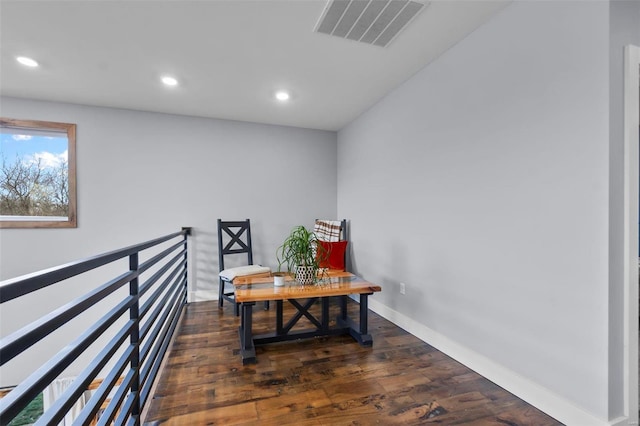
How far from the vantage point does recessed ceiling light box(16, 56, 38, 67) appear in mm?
2430

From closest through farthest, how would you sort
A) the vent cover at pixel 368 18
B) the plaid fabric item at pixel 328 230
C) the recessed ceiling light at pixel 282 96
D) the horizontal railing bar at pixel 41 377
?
the horizontal railing bar at pixel 41 377 < the vent cover at pixel 368 18 < the recessed ceiling light at pixel 282 96 < the plaid fabric item at pixel 328 230

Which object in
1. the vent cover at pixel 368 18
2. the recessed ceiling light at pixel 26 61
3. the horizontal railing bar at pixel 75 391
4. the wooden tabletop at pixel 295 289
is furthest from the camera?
the recessed ceiling light at pixel 26 61

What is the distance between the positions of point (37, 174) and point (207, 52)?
2.57 m

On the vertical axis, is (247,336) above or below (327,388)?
above

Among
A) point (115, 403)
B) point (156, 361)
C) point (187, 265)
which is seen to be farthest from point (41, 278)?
point (187, 265)

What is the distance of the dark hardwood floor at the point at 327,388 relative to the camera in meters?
1.65

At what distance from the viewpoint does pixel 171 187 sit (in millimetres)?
3734

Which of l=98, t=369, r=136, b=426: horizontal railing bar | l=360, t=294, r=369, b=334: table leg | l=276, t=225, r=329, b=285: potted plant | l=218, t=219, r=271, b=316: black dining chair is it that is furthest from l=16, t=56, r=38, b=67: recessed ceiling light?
l=360, t=294, r=369, b=334: table leg

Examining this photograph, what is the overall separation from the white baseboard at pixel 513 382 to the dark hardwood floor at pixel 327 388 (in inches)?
1.7

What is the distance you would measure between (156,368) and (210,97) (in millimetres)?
2569

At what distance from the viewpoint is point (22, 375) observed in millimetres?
3168

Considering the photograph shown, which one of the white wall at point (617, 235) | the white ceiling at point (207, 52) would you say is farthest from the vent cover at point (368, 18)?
the white wall at point (617, 235)

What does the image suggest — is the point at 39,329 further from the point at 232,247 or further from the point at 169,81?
the point at 232,247

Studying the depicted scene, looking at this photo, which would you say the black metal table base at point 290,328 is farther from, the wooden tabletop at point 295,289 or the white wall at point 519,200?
the white wall at point 519,200
